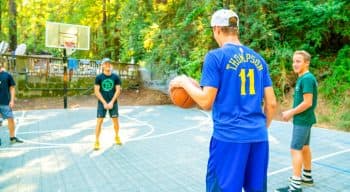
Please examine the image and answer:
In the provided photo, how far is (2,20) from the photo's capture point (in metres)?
22.0

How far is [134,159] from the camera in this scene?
5.49m

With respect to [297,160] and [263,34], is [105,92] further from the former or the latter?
[263,34]

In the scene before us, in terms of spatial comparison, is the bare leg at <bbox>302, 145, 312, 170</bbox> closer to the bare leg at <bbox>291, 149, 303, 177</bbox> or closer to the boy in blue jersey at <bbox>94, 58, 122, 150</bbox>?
the bare leg at <bbox>291, 149, 303, 177</bbox>

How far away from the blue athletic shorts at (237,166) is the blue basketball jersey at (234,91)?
61 mm

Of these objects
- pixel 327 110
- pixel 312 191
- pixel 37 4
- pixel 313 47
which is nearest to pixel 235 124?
pixel 312 191

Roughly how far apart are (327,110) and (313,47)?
2.83 meters

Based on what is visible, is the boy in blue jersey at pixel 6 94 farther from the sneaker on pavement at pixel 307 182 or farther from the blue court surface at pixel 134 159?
the sneaker on pavement at pixel 307 182

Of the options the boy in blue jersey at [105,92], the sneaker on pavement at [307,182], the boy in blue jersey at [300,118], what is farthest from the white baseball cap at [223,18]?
the boy in blue jersey at [105,92]

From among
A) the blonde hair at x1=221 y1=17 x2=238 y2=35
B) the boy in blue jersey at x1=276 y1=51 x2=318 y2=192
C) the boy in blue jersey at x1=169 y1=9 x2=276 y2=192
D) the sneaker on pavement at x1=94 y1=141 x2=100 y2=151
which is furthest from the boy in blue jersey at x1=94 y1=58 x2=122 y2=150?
the blonde hair at x1=221 y1=17 x2=238 y2=35

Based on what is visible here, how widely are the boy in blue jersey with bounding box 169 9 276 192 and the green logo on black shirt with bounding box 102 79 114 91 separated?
168 inches

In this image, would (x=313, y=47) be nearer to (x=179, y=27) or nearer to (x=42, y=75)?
(x=179, y=27)

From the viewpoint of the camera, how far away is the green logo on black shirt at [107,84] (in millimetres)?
6262

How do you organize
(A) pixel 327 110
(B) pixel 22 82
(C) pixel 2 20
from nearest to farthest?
1. (A) pixel 327 110
2. (B) pixel 22 82
3. (C) pixel 2 20

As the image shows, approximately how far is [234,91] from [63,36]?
1386cm
